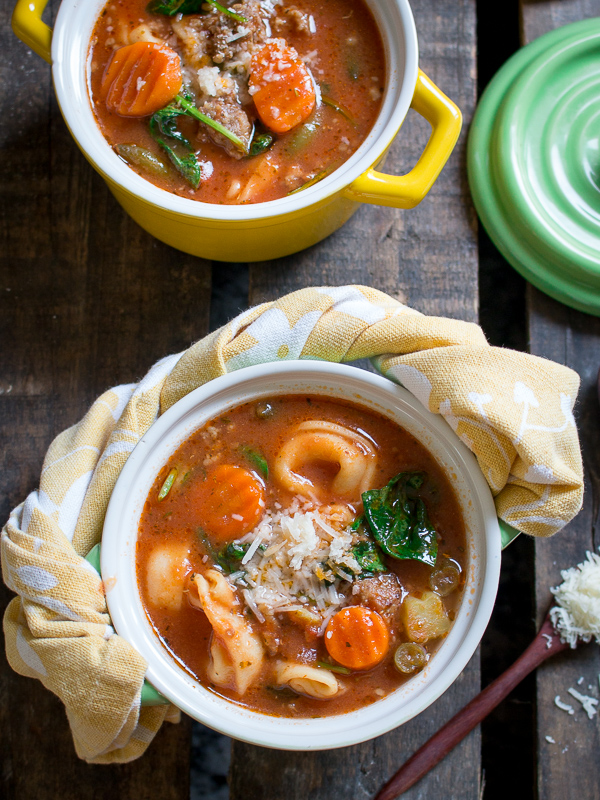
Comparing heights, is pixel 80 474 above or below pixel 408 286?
below

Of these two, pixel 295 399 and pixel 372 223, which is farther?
pixel 372 223

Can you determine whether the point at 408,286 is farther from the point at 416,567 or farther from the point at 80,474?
the point at 80,474

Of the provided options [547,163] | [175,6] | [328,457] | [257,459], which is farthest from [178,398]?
[547,163]

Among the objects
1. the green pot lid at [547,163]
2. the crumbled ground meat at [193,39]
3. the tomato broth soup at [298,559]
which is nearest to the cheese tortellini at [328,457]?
the tomato broth soup at [298,559]

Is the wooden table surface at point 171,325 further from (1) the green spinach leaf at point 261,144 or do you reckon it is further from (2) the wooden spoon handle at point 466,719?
Result: (1) the green spinach leaf at point 261,144

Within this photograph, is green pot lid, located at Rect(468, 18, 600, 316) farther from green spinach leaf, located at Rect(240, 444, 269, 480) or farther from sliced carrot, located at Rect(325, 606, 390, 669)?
sliced carrot, located at Rect(325, 606, 390, 669)

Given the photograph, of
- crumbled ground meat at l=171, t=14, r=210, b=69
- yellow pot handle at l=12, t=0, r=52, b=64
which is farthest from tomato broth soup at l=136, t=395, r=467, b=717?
yellow pot handle at l=12, t=0, r=52, b=64

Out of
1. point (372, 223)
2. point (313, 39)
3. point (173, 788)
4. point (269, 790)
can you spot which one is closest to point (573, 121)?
point (372, 223)

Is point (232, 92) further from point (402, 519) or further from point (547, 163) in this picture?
point (402, 519)
